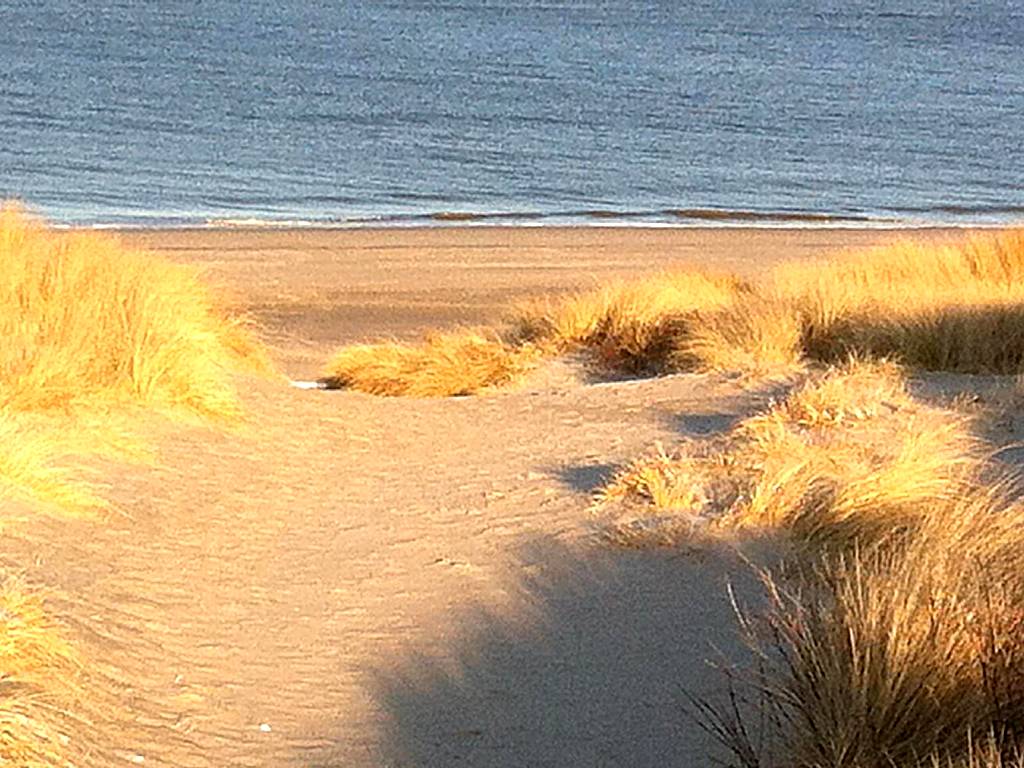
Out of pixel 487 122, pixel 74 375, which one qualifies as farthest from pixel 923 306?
pixel 487 122

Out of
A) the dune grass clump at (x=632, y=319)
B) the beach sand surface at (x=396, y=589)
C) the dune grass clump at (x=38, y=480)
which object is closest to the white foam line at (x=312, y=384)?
the beach sand surface at (x=396, y=589)

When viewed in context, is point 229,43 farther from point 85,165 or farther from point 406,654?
point 406,654

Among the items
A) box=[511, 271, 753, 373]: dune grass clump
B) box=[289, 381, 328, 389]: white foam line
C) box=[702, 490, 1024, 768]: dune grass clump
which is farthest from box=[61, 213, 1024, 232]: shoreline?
box=[702, 490, 1024, 768]: dune grass clump

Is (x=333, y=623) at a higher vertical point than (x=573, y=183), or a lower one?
higher

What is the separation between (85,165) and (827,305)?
19962 mm

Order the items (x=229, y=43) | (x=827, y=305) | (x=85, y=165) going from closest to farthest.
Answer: (x=827, y=305) → (x=85, y=165) → (x=229, y=43)

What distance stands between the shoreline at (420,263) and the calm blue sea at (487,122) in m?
2.38

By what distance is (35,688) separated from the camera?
535 centimetres

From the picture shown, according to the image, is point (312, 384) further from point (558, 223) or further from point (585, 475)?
point (558, 223)

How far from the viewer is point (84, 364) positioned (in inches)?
387

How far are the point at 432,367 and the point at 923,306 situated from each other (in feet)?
12.0

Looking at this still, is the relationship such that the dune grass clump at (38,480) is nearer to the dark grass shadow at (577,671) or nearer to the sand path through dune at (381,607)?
the sand path through dune at (381,607)

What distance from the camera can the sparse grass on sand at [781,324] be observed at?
12.8 m

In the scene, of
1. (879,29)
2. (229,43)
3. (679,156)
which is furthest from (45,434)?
(879,29)
